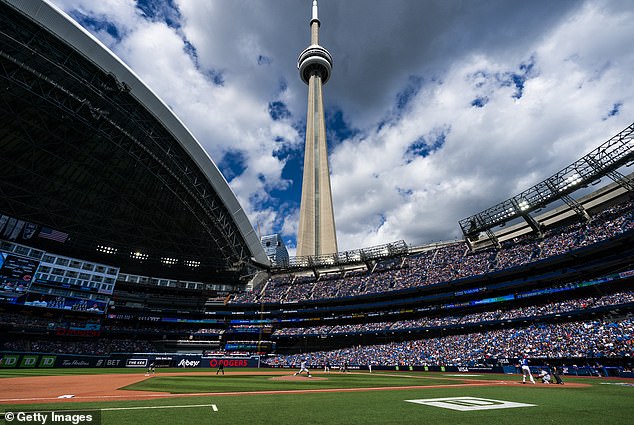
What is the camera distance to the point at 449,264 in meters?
55.4

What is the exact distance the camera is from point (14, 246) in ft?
161

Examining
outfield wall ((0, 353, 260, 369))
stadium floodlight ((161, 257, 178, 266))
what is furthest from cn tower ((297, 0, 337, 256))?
outfield wall ((0, 353, 260, 369))

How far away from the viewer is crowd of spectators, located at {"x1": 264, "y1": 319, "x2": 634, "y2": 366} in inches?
1171

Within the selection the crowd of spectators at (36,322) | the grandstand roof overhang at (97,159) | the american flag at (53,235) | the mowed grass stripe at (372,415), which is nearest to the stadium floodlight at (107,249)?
the grandstand roof overhang at (97,159)

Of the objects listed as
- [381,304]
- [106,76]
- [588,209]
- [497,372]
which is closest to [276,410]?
[497,372]

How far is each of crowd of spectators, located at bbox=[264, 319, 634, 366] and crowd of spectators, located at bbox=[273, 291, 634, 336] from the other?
5.71 feet

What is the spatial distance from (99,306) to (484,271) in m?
68.1

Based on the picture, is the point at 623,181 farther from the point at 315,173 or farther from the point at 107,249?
the point at 107,249

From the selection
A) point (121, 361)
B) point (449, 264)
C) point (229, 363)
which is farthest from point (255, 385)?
point (449, 264)

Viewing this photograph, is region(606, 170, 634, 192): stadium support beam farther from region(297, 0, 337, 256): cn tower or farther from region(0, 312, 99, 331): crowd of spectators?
region(0, 312, 99, 331): crowd of spectators

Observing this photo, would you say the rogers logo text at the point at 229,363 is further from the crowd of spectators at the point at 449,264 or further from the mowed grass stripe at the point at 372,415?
the mowed grass stripe at the point at 372,415

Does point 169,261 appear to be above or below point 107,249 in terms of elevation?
below

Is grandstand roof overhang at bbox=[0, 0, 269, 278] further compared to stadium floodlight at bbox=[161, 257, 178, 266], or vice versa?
stadium floodlight at bbox=[161, 257, 178, 266]

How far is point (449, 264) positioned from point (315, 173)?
5367cm
